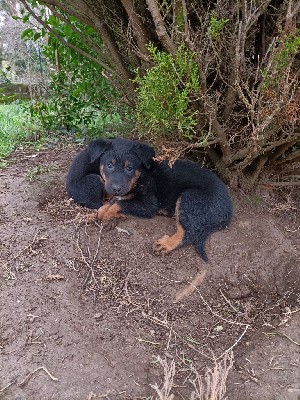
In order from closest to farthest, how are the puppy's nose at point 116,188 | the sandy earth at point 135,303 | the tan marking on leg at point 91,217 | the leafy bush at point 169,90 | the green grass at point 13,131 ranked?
the sandy earth at point 135,303 < the leafy bush at point 169,90 < the puppy's nose at point 116,188 < the tan marking on leg at point 91,217 < the green grass at point 13,131

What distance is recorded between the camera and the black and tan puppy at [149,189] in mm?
4047

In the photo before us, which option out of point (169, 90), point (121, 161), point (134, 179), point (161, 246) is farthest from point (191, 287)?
point (169, 90)

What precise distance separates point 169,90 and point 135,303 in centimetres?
164

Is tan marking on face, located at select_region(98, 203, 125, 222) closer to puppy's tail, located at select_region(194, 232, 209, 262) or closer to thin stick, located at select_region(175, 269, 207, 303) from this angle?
puppy's tail, located at select_region(194, 232, 209, 262)

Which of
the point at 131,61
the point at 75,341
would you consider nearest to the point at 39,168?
the point at 131,61

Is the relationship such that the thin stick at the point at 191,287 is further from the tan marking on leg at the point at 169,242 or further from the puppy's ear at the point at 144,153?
the puppy's ear at the point at 144,153

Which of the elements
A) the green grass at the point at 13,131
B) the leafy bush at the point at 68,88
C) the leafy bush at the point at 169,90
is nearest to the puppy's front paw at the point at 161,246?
the leafy bush at the point at 169,90

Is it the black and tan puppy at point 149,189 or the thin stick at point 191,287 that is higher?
the black and tan puppy at point 149,189

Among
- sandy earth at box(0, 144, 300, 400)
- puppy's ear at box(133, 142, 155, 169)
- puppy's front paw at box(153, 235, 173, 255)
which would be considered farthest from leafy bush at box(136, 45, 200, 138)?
sandy earth at box(0, 144, 300, 400)

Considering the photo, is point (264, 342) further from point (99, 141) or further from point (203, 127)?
point (99, 141)

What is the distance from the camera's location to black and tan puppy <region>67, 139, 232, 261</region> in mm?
4047

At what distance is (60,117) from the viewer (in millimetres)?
6938

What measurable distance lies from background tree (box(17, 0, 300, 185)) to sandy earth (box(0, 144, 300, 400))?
861 mm

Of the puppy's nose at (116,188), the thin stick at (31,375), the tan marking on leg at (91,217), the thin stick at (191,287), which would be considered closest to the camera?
the thin stick at (31,375)
